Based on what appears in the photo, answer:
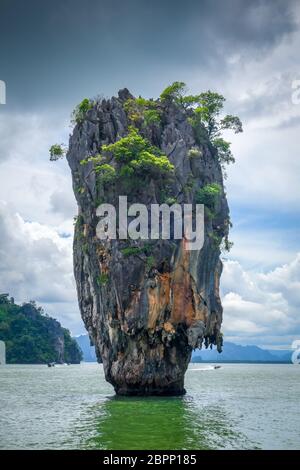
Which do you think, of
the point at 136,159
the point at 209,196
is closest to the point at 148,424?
the point at 136,159

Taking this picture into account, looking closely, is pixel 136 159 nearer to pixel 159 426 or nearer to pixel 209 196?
pixel 209 196

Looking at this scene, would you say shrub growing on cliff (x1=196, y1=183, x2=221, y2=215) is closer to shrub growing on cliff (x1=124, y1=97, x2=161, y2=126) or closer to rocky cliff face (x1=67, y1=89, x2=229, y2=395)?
rocky cliff face (x1=67, y1=89, x2=229, y2=395)

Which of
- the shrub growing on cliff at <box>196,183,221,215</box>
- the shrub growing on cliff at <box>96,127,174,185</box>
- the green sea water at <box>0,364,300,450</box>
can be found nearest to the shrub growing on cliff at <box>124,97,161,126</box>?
the shrub growing on cliff at <box>96,127,174,185</box>

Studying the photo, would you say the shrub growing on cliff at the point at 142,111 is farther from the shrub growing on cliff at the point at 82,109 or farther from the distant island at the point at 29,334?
the distant island at the point at 29,334

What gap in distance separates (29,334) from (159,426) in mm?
101517

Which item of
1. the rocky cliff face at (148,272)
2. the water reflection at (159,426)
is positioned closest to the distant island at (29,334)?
A: the rocky cliff face at (148,272)

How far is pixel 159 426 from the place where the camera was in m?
20.2

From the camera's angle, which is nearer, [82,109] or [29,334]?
[82,109]

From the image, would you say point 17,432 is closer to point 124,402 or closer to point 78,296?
point 124,402

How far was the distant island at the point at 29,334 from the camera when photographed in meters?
115

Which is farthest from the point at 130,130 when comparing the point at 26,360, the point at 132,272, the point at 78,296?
the point at 26,360

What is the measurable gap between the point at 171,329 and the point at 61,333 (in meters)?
103

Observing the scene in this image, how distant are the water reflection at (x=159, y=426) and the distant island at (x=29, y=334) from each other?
92089 millimetres

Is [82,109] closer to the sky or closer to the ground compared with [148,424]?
closer to the sky
